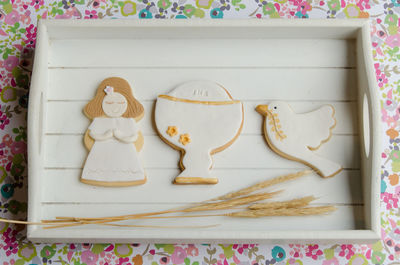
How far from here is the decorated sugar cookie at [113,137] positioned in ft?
3.95

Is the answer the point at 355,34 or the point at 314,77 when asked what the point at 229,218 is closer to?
the point at 314,77

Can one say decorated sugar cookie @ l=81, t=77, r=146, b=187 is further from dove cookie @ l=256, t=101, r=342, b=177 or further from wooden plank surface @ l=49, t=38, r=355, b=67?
dove cookie @ l=256, t=101, r=342, b=177

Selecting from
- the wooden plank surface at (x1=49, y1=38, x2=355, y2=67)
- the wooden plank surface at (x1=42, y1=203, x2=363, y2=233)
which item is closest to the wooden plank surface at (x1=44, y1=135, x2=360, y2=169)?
the wooden plank surface at (x1=42, y1=203, x2=363, y2=233)

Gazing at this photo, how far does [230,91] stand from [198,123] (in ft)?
0.43

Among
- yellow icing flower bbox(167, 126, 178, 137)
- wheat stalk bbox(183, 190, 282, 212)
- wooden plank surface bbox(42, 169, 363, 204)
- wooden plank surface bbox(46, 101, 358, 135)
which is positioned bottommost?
wheat stalk bbox(183, 190, 282, 212)

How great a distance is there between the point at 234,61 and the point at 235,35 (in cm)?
7

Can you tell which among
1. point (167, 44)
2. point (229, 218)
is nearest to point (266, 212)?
point (229, 218)

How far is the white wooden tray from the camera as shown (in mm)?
1159

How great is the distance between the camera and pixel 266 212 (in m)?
1.17

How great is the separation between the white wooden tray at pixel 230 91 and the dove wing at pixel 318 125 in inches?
1.0

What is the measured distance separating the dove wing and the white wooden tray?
26 mm

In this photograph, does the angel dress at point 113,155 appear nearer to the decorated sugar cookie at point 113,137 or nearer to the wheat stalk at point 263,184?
the decorated sugar cookie at point 113,137

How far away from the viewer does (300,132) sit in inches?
48.2

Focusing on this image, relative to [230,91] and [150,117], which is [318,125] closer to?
[230,91]
